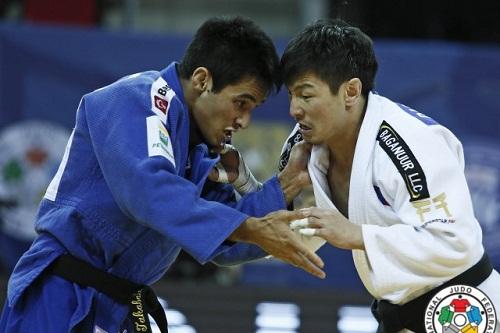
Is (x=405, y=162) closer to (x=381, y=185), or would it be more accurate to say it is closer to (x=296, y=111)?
(x=381, y=185)

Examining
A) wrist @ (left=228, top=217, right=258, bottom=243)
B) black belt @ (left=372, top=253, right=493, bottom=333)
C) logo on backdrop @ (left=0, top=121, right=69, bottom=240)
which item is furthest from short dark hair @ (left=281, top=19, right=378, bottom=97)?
logo on backdrop @ (left=0, top=121, right=69, bottom=240)

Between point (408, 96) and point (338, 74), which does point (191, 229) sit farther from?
point (408, 96)

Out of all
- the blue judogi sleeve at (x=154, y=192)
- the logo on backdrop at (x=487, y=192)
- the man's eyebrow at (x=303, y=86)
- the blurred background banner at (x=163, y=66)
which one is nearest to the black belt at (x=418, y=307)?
the blue judogi sleeve at (x=154, y=192)

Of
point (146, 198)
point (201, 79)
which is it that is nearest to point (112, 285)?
point (146, 198)

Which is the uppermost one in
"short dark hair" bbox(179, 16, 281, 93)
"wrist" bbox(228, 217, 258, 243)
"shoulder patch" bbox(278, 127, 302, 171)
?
"short dark hair" bbox(179, 16, 281, 93)

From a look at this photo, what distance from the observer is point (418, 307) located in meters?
3.09

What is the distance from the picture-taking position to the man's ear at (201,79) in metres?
3.24

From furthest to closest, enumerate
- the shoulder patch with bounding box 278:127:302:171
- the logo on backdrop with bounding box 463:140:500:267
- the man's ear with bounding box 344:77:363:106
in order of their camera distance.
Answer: the logo on backdrop with bounding box 463:140:500:267
the shoulder patch with bounding box 278:127:302:171
the man's ear with bounding box 344:77:363:106

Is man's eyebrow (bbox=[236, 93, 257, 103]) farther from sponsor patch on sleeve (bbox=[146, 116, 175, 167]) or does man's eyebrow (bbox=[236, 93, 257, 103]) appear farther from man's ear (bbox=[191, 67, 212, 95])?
sponsor patch on sleeve (bbox=[146, 116, 175, 167])

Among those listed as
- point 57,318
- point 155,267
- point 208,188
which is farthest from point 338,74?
point 57,318

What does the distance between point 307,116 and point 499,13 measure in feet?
26.2

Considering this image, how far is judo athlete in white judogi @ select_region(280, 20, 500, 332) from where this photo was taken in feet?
9.64

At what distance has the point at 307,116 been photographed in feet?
10.4

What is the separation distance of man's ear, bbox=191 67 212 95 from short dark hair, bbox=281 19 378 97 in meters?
0.26
